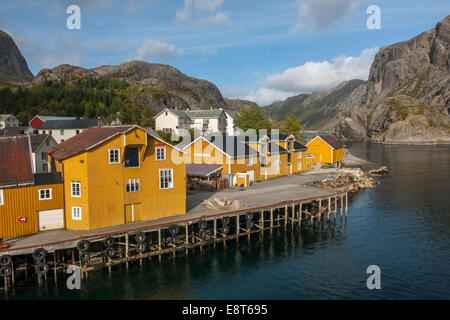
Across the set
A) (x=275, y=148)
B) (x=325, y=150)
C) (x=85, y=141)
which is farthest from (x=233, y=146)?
(x=325, y=150)

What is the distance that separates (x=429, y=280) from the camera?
2786cm

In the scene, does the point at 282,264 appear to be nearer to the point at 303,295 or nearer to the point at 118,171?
the point at 303,295

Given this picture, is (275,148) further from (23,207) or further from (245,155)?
(23,207)

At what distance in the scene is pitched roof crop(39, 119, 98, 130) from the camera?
8775 cm

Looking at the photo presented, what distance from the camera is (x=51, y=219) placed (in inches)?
1184

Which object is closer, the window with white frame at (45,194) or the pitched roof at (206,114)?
the window with white frame at (45,194)

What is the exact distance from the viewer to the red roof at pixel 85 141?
30.3m

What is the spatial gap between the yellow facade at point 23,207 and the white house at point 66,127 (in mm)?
60557

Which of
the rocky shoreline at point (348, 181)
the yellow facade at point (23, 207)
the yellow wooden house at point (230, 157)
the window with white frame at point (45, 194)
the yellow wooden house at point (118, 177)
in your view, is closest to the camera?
the yellow facade at point (23, 207)

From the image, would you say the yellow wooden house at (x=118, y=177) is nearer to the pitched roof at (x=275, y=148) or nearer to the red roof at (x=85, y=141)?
the red roof at (x=85, y=141)

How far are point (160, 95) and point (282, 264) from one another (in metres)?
143

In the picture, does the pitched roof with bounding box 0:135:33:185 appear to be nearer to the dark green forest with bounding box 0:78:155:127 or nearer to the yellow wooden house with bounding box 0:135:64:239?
the yellow wooden house with bounding box 0:135:64:239

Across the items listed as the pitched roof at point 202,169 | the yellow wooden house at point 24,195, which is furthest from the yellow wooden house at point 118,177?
the pitched roof at point 202,169

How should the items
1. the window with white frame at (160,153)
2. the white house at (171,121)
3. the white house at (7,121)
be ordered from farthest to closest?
the white house at (7,121)
the white house at (171,121)
the window with white frame at (160,153)
